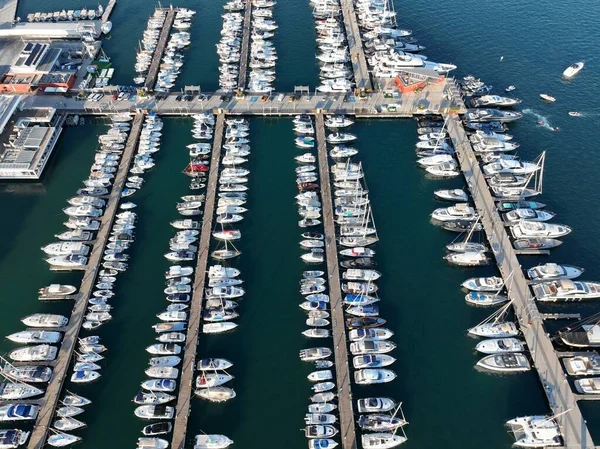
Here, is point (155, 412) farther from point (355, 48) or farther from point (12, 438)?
point (355, 48)

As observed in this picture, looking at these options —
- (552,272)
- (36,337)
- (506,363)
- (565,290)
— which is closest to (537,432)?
(506,363)

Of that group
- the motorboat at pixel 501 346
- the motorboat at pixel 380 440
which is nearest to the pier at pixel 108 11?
the motorboat at pixel 380 440

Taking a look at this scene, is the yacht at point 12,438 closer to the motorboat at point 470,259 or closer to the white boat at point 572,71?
the motorboat at point 470,259

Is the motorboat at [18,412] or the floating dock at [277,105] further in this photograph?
the floating dock at [277,105]

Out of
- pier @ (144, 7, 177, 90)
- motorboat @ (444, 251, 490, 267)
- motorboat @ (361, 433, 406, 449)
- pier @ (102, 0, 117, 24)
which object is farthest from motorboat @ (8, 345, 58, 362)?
pier @ (102, 0, 117, 24)

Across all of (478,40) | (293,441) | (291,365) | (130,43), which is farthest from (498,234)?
(130,43)
